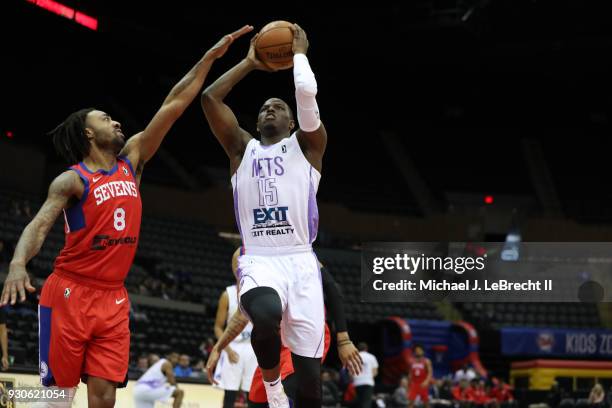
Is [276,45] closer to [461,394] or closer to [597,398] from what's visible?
[597,398]

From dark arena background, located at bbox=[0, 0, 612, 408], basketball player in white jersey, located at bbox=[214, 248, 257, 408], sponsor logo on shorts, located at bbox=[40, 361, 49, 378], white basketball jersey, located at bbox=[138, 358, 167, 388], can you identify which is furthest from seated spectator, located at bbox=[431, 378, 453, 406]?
sponsor logo on shorts, located at bbox=[40, 361, 49, 378]

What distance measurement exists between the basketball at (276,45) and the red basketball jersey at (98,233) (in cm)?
119

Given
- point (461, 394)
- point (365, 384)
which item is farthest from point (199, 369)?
point (461, 394)

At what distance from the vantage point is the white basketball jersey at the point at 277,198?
211 inches

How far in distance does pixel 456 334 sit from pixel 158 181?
9.93m

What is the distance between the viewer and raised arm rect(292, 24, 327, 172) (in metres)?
5.20

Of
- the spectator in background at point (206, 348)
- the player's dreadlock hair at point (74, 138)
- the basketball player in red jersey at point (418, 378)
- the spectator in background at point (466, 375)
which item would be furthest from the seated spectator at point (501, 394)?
the player's dreadlock hair at point (74, 138)

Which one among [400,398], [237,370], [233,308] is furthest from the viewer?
[400,398]

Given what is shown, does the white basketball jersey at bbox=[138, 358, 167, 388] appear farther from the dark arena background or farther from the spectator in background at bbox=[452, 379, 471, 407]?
the spectator in background at bbox=[452, 379, 471, 407]

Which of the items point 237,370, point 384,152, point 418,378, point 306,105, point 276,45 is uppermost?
point 384,152

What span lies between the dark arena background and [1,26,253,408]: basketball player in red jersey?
10.5m

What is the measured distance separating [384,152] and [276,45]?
26.0m

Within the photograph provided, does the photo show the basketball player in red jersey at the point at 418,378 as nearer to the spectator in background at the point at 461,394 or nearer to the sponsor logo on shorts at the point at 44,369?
the spectator in background at the point at 461,394

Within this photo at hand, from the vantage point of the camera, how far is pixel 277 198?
17.5 feet
